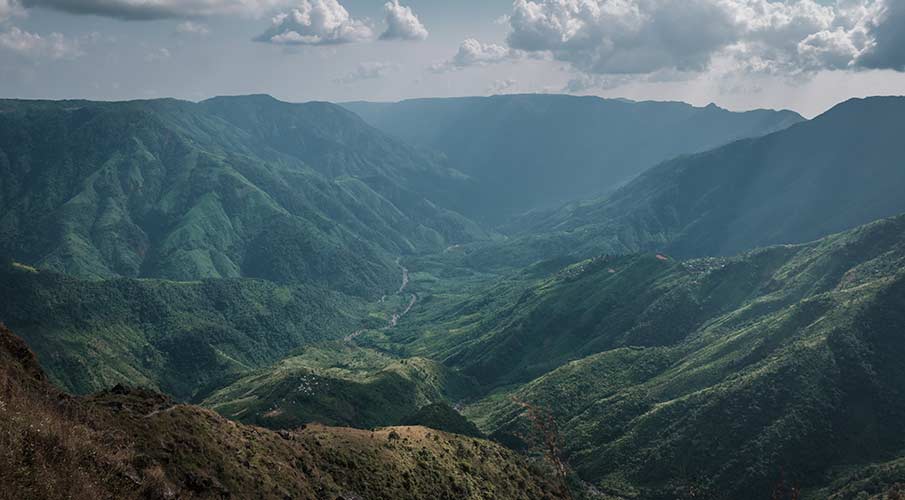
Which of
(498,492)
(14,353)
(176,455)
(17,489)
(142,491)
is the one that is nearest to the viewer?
(17,489)

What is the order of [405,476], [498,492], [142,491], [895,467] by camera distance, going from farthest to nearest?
1. [895,467]
2. [498,492]
3. [405,476]
4. [142,491]

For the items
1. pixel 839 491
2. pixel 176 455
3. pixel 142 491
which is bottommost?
pixel 839 491

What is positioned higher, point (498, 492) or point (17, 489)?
point (17, 489)

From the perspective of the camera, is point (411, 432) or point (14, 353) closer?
point (14, 353)

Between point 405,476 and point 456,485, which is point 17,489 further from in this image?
point 456,485

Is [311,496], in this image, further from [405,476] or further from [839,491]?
[839,491]

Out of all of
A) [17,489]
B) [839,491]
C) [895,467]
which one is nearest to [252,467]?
[17,489]

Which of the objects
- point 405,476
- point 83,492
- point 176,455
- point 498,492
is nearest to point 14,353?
point 176,455
